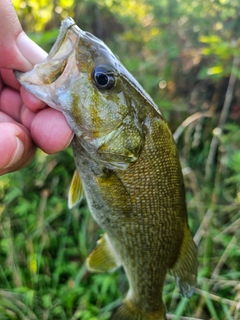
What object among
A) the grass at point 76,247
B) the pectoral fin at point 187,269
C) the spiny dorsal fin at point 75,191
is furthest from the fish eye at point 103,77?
the grass at point 76,247

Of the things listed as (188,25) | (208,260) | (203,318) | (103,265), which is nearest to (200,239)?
(208,260)

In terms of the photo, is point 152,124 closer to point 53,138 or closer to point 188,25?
point 53,138

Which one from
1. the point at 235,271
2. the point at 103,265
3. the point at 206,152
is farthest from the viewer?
the point at 206,152

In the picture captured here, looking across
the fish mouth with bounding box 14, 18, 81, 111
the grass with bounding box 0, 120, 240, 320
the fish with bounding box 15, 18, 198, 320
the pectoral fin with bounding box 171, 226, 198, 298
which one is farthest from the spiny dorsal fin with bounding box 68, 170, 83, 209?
the grass with bounding box 0, 120, 240, 320

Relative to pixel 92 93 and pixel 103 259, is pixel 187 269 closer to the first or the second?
pixel 103 259

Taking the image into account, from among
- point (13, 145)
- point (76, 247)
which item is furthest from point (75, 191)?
point (76, 247)

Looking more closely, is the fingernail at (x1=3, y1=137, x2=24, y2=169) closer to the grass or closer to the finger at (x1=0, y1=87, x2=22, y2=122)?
the finger at (x1=0, y1=87, x2=22, y2=122)
